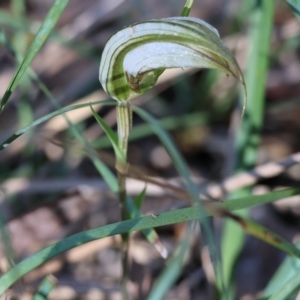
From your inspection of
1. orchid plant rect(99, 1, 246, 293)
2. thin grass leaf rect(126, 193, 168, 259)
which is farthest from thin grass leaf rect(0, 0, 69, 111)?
thin grass leaf rect(126, 193, 168, 259)

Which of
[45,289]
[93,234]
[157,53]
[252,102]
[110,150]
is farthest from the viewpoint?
[110,150]

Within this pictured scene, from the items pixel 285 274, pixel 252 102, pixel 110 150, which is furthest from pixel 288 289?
pixel 110 150

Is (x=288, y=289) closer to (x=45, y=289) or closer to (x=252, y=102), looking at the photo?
(x=45, y=289)

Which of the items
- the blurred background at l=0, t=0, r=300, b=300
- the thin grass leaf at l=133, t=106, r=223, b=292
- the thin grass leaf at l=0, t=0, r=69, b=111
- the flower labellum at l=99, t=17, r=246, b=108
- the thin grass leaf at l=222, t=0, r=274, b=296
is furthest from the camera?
the blurred background at l=0, t=0, r=300, b=300

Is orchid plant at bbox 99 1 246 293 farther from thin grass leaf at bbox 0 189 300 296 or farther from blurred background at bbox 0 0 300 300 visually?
blurred background at bbox 0 0 300 300

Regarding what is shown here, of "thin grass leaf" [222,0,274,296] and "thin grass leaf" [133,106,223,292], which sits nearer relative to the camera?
"thin grass leaf" [133,106,223,292]

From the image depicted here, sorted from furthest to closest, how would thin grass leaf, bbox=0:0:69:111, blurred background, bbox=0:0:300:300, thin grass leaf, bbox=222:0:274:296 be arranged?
blurred background, bbox=0:0:300:300 < thin grass leaf, bbox=222:0:274:296 < thin grass leaf, bbox=0:0:69:111
